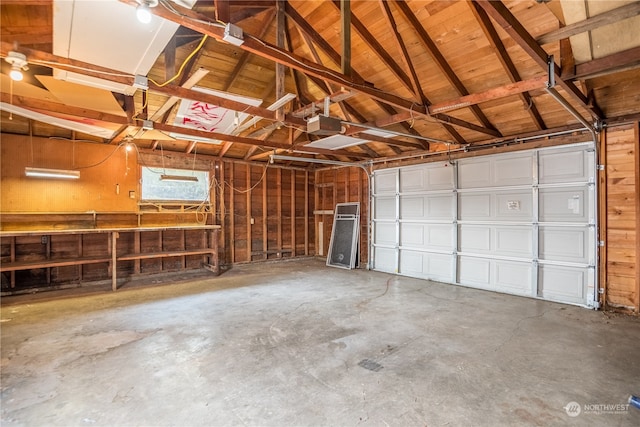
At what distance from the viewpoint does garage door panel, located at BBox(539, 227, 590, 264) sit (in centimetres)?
442

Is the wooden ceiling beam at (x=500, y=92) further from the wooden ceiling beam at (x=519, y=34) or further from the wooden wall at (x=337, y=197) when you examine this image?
the wooden wall at (x=337, y=197)

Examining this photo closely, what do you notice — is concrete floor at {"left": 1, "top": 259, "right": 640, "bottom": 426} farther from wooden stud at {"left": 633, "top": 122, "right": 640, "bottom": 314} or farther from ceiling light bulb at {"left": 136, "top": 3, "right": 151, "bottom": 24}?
ceiling light bulb at {"left": 136, "top": 3, "right": 151, "bottom": 24}

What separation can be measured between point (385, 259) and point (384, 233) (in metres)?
0.59

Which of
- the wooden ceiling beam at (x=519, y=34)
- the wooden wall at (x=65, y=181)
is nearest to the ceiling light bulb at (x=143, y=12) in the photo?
the wooden ceiling beam at (x=519, y=34)

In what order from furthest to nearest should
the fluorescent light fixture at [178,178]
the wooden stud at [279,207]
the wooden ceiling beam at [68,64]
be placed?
1. the wooden stud at [279,207]
2. the fluorescent light fixture at [178,178]
3. the wooden ceiling beam at [68,64]

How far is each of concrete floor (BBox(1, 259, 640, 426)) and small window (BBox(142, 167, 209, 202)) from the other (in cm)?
245

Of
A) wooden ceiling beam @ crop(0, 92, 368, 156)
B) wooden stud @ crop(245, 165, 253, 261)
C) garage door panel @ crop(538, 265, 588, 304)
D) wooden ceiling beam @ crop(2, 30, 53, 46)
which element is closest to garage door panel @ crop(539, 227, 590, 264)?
garage door panel @ crop(538, 265, 588, 304)

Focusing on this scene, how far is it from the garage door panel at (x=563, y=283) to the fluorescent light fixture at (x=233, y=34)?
5.21m

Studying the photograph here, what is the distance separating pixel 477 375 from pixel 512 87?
9.40ft

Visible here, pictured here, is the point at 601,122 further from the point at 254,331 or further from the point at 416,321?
the point at 254,331

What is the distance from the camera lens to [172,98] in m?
3.38

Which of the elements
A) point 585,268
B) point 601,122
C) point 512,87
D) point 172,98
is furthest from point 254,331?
point 601,122

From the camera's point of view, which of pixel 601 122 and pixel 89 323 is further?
pixel 601 122

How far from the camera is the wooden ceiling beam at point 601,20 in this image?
210 cm
